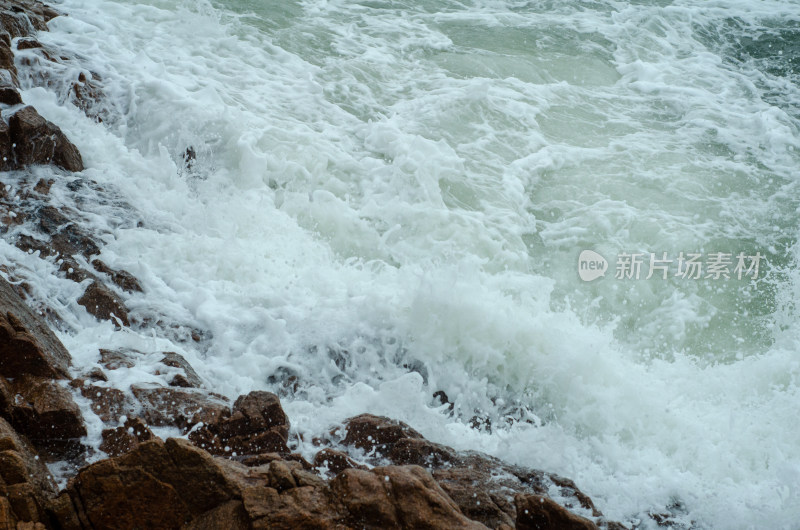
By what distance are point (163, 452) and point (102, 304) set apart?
2.36 metres

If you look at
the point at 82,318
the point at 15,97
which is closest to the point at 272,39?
the point at 15,97

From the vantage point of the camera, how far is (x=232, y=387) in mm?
4883

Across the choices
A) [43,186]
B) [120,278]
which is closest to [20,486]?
[120,278]

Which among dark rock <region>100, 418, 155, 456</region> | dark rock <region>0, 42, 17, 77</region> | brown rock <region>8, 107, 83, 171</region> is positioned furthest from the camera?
dark rock <region>0, 42, 17, 77</region>

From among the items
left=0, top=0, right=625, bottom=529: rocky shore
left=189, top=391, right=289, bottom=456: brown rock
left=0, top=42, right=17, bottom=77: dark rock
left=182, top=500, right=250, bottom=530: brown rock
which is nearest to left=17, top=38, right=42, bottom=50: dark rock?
left=0, top=42, right=17, bottom=77: dark rock

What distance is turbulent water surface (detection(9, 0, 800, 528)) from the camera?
5.09 meters

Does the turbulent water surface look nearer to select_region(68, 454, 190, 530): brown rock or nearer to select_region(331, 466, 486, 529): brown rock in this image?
select_region(331, 466, 486, 529): brown rock

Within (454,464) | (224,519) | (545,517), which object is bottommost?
(454,464)

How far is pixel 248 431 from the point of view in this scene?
3.99 m

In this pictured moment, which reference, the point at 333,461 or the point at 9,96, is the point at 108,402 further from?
the point at 9,96

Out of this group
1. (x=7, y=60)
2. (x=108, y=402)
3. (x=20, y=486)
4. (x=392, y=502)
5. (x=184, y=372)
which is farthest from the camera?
(x=7, y=60)

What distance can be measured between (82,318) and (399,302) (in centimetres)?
263

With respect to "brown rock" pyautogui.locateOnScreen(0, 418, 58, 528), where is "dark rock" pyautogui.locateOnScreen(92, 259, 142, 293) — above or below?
below

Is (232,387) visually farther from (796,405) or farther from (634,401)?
(796,405)
